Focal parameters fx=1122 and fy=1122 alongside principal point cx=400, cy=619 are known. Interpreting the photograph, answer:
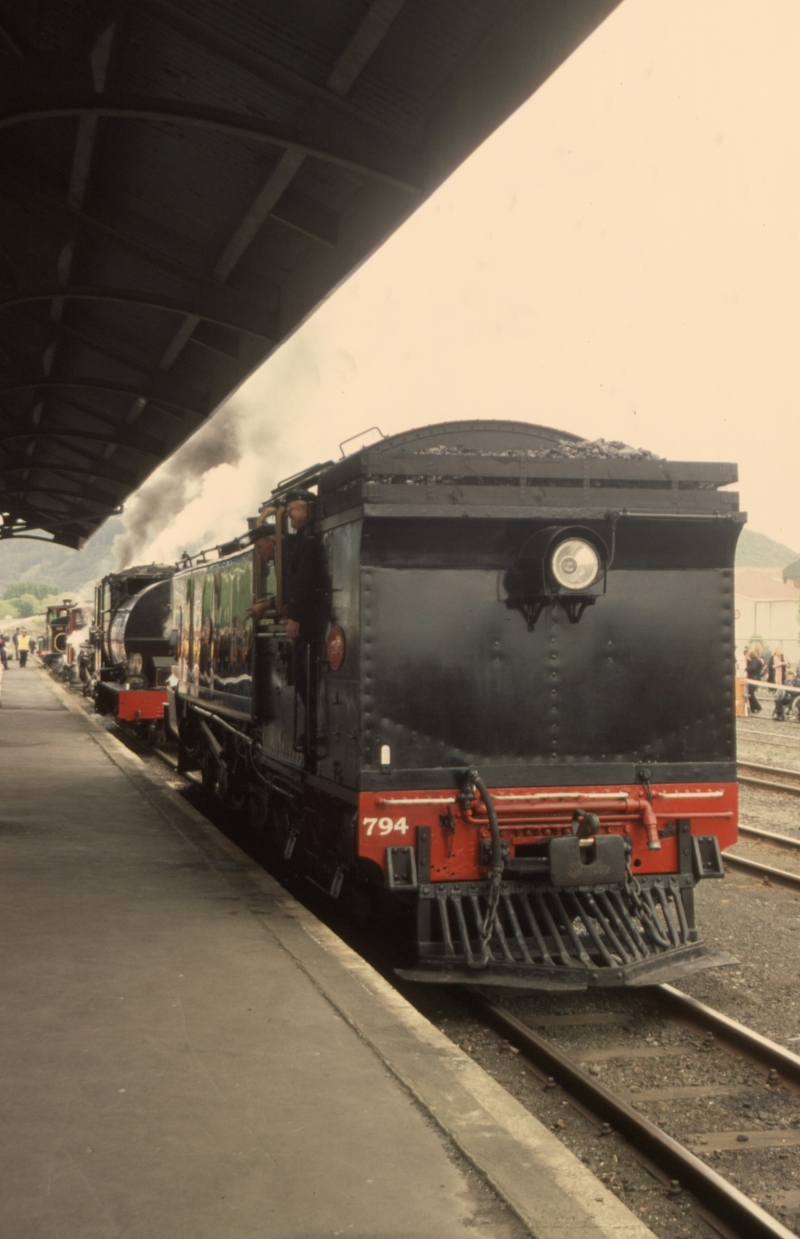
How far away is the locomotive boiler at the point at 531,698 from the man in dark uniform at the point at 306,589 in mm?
170

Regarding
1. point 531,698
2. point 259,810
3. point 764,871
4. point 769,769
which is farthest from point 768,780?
point 531,698

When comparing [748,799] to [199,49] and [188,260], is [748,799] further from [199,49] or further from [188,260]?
[199,49]

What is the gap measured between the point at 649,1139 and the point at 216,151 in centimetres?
711

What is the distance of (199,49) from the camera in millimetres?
7074

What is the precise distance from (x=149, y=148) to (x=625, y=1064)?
7.12m

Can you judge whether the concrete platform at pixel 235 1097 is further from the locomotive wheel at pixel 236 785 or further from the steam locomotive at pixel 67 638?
the steam locomotive at pixel 67 638

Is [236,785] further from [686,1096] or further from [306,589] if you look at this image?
[686,1096]

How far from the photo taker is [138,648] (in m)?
20.2

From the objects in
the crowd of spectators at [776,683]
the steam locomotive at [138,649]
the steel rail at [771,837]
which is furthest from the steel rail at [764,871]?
the crowd of spectators at [776,683]

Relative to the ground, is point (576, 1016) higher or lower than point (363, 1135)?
lower

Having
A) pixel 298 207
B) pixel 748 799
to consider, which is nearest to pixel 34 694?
pixel 748 799

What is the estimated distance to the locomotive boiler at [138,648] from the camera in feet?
63.3

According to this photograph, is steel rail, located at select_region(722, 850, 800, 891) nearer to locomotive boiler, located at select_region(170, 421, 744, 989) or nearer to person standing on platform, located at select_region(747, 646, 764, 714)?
locomotive boiler, located at select_region(170, 421, 744, 989)

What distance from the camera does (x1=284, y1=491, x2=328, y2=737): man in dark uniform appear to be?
694cm
